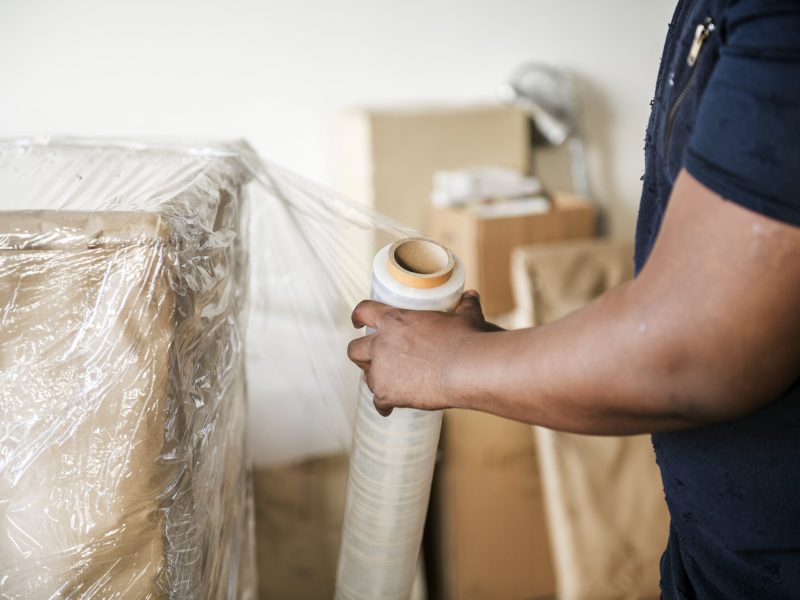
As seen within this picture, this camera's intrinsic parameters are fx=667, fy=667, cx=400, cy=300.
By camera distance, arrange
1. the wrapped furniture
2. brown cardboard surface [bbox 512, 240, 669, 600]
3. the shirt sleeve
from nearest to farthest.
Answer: the shirt sleeve
the wrapped furniture
brown cardboard surface [bbox 512, 240, 669, 600]

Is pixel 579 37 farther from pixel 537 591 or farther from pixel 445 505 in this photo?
pixel 537 591

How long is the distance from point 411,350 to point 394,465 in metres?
0.16

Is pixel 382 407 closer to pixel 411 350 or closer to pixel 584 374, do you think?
pixel 411 350

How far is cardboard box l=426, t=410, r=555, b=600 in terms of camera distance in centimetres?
161

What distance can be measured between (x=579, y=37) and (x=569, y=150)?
0.33 metres

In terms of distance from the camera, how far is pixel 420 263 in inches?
23.6

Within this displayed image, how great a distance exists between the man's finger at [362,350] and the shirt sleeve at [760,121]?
288 millimetres

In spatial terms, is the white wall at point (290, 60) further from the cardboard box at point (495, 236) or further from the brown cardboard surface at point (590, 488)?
the brown cardboard surface at point (590, 488)

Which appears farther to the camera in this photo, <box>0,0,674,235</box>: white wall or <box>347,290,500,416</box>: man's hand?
<box>0,0,674,235</box>: white wall

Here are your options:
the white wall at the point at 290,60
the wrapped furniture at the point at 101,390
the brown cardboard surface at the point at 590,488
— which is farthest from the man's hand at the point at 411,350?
the white wall at the point at 290,60

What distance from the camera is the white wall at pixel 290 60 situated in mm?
1513

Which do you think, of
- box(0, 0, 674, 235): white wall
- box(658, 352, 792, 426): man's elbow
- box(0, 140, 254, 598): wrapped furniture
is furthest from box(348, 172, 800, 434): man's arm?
box(0, 0, 674, 235): white wall

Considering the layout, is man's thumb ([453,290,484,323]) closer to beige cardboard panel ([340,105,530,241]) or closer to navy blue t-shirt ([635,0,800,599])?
navy blue t-shirt ([635,0,800,599])

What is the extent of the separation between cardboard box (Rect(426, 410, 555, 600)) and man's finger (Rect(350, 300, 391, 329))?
1.03 meters
